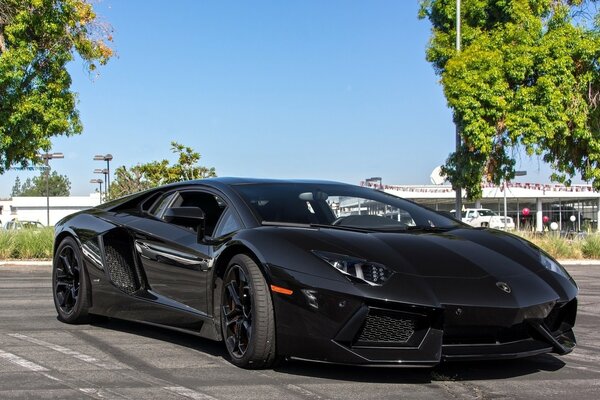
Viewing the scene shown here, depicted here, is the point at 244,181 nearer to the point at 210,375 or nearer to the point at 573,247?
the point at 210,375

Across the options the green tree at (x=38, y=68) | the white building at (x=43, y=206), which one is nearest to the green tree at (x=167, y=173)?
the green tree at (x=38, y=68)

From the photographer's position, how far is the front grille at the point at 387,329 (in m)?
3.73

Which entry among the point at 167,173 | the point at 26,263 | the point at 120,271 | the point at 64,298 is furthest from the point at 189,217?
the point at 167,173

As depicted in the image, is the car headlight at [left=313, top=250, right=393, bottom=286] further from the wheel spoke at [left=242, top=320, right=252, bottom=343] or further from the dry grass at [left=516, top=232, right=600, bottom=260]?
the dry grass at [left=516, top=232, right=600, bottom=260]

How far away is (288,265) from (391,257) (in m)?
0.59

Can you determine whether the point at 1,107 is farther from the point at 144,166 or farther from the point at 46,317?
the point at 144,166

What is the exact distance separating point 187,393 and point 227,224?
133 cm

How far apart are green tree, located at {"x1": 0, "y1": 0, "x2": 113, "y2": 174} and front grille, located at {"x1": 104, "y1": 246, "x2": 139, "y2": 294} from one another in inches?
561

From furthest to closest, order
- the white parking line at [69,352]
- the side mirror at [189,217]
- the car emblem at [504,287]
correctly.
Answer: the side mirror at [189,217] → the white parking line at [69,352] → the car emblem at [504,287]

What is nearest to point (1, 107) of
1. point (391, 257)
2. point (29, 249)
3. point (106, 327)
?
point (29, 249)

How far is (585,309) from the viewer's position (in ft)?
25.3

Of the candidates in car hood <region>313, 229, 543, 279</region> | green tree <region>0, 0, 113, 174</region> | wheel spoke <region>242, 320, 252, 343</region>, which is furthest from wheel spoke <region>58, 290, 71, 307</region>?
green tree <region>0, 0, 113, 174</region>

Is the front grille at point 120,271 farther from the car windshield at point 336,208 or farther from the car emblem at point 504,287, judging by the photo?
the car emblem at point 504,287

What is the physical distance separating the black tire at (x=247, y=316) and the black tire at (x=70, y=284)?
6.38 feet
